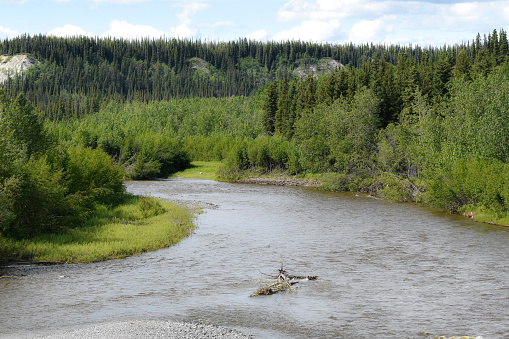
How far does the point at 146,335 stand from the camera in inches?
629

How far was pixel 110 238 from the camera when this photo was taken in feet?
105

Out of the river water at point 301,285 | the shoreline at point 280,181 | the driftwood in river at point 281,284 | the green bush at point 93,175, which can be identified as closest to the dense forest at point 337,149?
the green bush at point 93,175

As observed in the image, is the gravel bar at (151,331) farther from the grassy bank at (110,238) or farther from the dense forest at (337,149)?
the dense forest at (337,149)

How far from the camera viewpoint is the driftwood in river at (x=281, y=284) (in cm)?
2175

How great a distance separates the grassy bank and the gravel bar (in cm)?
1167

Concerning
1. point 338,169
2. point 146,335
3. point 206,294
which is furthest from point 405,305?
point 338,169

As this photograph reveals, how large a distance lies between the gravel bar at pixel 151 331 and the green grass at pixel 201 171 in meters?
77.8

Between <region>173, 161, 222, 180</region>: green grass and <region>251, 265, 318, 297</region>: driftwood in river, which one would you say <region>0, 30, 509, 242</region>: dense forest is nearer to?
<region>173, 161, 222, 180</region>: green grass

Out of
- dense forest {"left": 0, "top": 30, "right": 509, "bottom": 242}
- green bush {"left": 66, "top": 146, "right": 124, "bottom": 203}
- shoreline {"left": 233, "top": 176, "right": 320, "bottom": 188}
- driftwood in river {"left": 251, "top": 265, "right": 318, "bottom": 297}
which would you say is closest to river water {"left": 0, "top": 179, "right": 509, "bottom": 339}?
driftwood in river {"left": 251, "top": 265, "right": 318, "bottom": 297}

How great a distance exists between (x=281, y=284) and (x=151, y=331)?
25.5 ft

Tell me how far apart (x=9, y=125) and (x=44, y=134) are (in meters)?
3.38

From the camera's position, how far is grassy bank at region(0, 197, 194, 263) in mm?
27438

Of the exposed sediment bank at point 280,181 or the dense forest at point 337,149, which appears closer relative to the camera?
the dense forest at point 337,149

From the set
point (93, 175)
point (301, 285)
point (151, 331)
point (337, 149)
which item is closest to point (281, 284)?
point (301, 285)
